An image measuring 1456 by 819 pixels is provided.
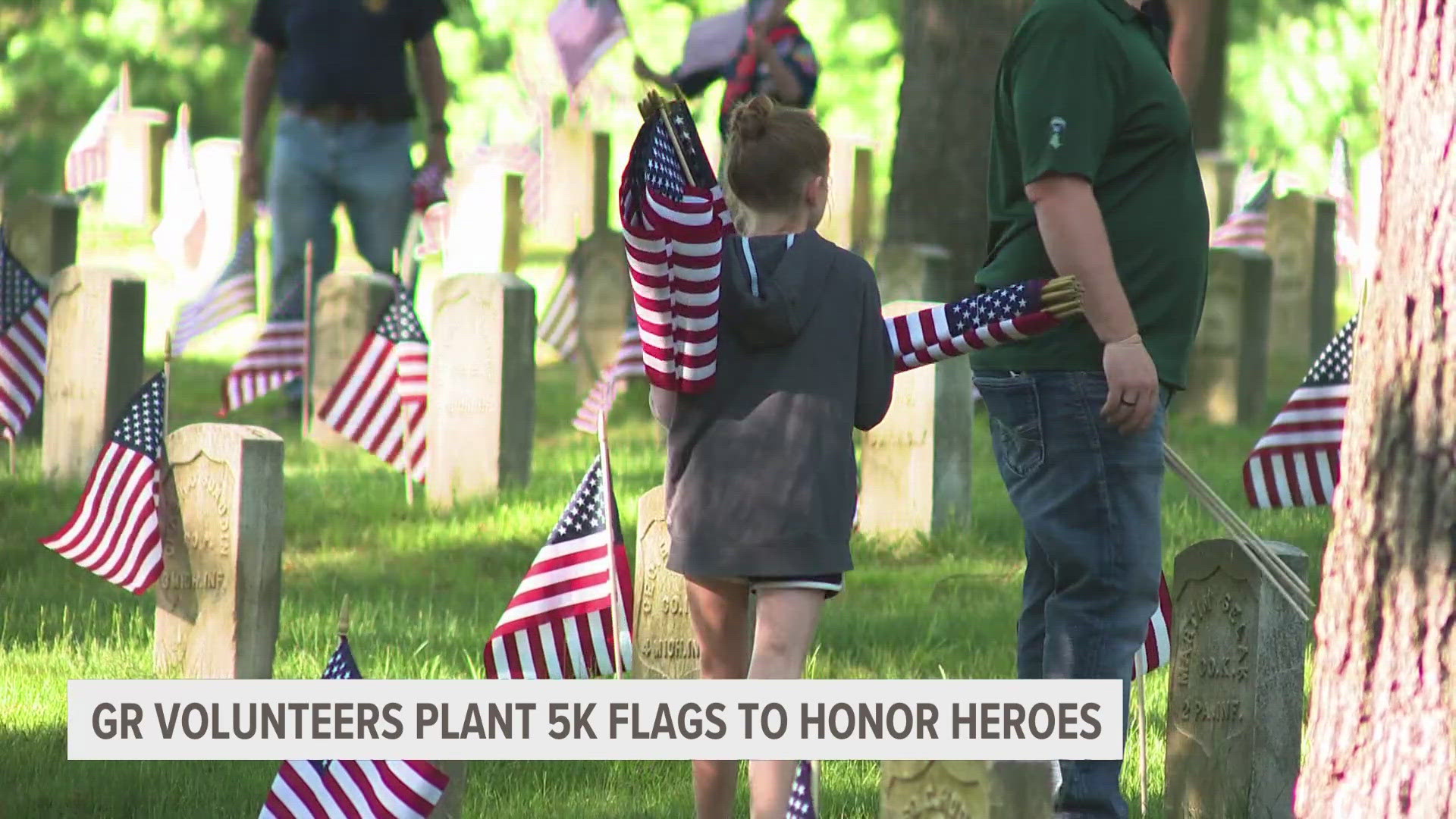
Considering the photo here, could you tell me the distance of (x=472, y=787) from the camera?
16.5 feet

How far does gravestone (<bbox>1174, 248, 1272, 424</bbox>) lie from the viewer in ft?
35.5

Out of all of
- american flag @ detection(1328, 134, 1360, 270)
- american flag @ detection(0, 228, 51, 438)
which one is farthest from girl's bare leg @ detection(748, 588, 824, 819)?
american flag @ detection(1328, 134, 1360, 270)

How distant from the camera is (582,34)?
1538 cm

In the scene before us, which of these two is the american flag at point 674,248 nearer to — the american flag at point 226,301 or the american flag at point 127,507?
the american flag at point 127,507

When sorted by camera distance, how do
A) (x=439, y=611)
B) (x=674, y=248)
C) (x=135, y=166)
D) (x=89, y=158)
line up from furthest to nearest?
(x=135, y=166), (x=89, y=158), (x=439, y=611), (x=674, y=248)

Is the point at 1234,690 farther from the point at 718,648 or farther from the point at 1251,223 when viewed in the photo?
the point at 1251,223

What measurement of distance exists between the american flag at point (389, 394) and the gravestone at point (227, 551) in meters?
2.77

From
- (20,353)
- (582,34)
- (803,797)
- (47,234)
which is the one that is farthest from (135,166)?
(803,797)

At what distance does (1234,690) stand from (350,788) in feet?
6.05

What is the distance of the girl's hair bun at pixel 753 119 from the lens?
4.25 meters

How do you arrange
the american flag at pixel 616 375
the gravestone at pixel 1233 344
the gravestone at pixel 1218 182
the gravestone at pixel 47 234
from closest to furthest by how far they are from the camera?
1. the american flag at pixel 616 375
2. the gravestone at pixel 1233 344
3. the gravestone at pixel 47 234
4. the gravestone at pixel 1218 182

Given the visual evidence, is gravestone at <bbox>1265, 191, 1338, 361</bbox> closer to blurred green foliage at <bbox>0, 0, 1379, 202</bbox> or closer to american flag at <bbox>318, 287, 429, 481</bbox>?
american flag at <bbox>318, 287, 429, 481</bbox>

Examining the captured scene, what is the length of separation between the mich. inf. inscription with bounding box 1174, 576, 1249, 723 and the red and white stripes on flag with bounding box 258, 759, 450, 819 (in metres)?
1.60
